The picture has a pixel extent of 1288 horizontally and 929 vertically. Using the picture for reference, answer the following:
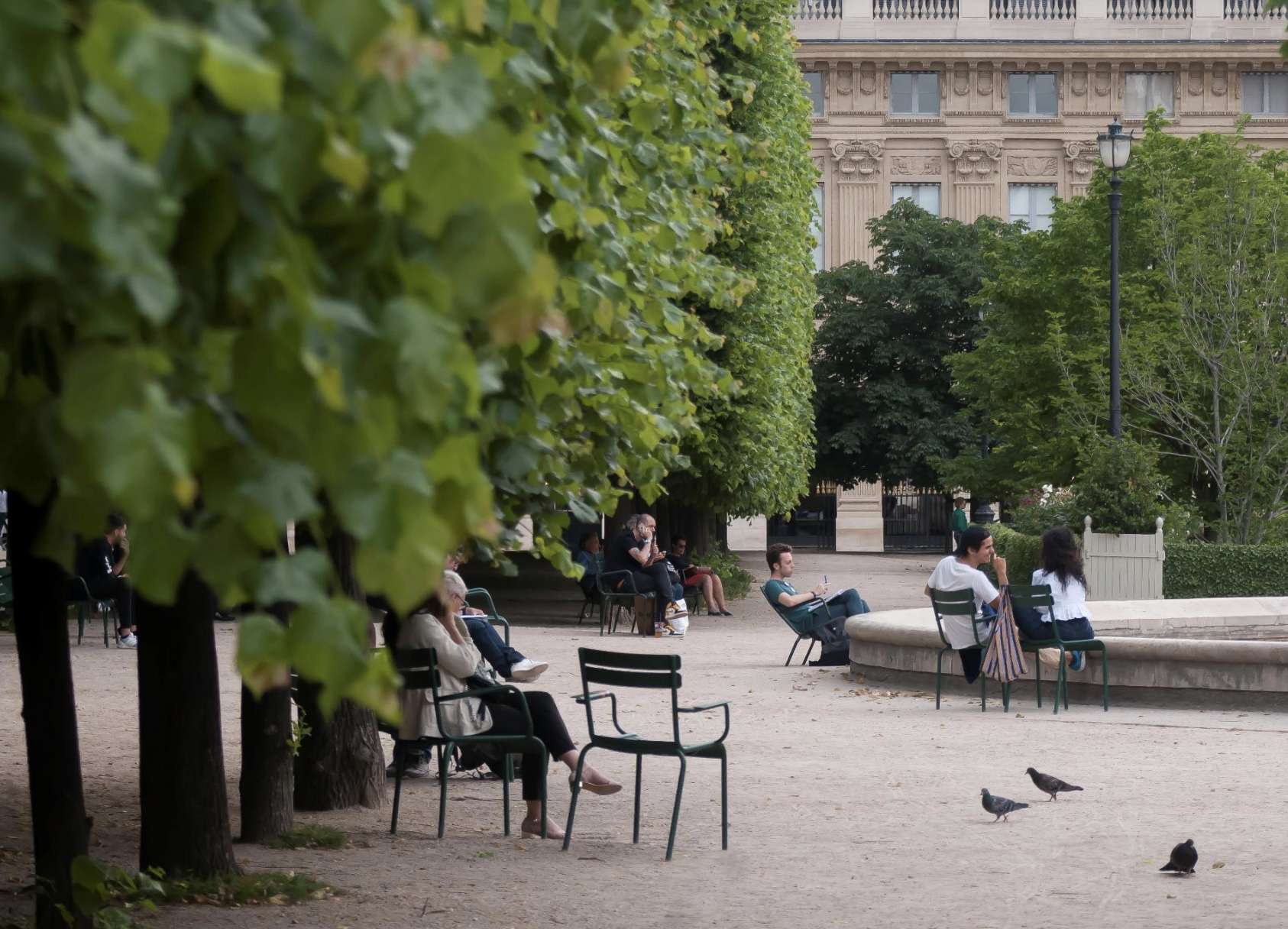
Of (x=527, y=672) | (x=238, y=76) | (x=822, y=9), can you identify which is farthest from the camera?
(x=822, y=9)

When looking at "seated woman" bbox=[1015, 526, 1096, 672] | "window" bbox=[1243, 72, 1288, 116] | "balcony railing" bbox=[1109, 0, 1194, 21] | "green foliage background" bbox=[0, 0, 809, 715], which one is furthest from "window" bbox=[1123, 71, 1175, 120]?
"green foliage background" bbox=[0, 0, 809, 715]

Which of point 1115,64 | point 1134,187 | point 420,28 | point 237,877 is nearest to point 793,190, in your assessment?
point 1134,187

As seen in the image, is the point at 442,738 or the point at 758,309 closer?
the point at 442,738

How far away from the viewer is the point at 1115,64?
60000mm

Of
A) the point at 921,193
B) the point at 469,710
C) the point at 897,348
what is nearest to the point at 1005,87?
the point at 921,193

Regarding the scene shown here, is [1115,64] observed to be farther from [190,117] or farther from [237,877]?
[190,117]

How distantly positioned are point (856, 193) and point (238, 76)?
6105 centimetres

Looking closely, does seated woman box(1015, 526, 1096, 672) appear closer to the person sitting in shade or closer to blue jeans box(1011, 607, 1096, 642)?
blue jeans box(1011, 607, 1096, 642)

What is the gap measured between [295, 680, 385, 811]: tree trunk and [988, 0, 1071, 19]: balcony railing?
5529cm

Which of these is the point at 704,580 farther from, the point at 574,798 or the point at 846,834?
the point at 574,798

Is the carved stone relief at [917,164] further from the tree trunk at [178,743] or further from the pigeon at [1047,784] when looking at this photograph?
the tree trunk at [178,743]

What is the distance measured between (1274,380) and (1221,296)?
73.9 inches

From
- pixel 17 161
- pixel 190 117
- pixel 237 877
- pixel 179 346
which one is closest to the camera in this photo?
pixel 17 161

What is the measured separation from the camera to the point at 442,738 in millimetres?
9359
